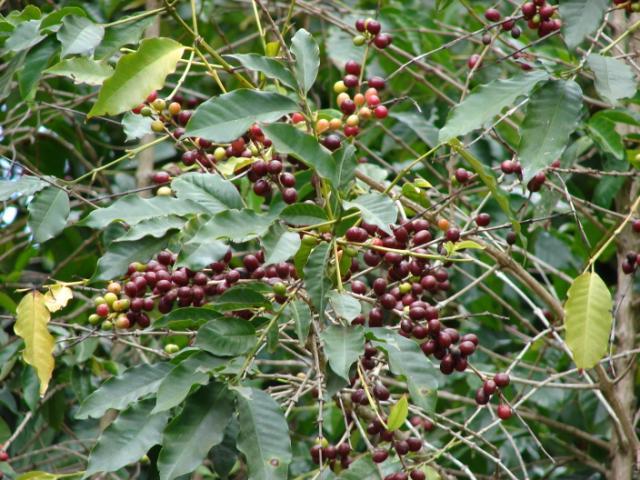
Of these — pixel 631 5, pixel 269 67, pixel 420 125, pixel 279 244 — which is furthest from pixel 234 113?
pixel 420 125

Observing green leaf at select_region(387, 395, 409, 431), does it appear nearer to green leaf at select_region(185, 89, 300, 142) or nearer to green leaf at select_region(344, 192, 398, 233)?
green leaf at select_region(344, 192, 398, 233)

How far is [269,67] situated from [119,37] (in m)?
0.33

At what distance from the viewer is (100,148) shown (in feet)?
10.5

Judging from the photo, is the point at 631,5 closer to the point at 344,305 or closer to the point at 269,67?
the point at 269,67

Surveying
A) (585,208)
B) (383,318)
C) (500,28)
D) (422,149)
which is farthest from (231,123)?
(422,149)

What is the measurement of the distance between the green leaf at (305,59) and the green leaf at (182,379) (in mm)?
449

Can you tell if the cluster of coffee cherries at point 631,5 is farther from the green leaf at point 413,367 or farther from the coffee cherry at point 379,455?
the coffee cherry at point 379,455

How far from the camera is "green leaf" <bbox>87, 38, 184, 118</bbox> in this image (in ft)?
4.72

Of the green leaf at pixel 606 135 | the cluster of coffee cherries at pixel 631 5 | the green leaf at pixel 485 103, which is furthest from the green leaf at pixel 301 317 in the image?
the green leaf at pixel 606 135

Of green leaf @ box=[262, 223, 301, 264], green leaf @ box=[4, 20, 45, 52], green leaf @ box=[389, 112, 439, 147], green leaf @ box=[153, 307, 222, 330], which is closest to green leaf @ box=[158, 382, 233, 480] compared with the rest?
green leaf @ box=[153, 307, 222, 330]

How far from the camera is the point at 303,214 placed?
1.38 meters

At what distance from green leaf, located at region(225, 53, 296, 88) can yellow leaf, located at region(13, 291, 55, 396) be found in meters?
0.60

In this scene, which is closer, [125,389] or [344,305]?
[344,305]

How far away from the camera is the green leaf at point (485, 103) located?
1436 millimetres
